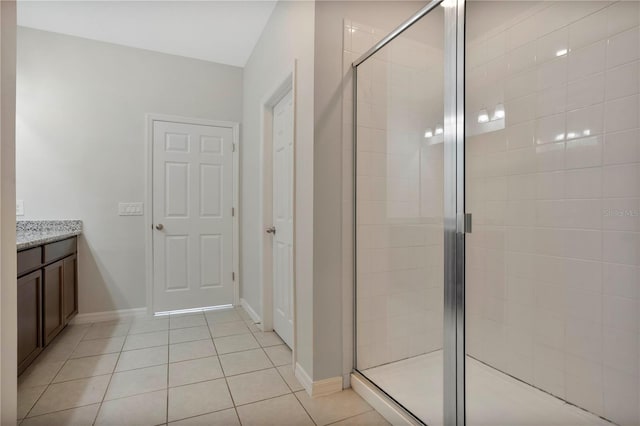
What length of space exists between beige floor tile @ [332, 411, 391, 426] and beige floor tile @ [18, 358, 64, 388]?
5.97 feet

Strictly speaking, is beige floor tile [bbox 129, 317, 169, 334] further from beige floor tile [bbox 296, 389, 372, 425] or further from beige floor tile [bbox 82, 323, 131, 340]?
beige floor tile [bbox 296, 389, 372, 425]

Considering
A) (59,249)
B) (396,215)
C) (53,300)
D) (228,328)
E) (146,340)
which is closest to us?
(396,215)

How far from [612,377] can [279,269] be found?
6.86 feet

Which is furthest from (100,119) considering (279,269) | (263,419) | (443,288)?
(443,288)

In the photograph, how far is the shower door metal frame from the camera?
4.31ft

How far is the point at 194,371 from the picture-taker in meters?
2.06

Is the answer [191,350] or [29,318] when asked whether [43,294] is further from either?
[191,350]

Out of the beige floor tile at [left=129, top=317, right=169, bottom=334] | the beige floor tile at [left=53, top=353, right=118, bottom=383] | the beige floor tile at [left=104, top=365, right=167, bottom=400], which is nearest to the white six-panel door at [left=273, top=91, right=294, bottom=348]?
the beige floor tile at [left=104, top=365, right=167, bottom=400]

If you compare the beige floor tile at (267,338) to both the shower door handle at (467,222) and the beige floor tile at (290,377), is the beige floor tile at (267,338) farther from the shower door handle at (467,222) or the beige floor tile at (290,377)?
the shower door handle at (467,222)

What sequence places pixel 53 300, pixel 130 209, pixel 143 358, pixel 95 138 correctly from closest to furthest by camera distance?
pixel 143 358 < pixel 53 300 < pixel 95 138 < pixel 130 209

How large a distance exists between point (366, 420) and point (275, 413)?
47cm

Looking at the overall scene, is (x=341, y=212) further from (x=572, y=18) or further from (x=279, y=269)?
(x=572, y=18)

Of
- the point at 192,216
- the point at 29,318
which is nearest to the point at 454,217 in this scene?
the point at 29,318

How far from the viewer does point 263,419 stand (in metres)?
1.59
